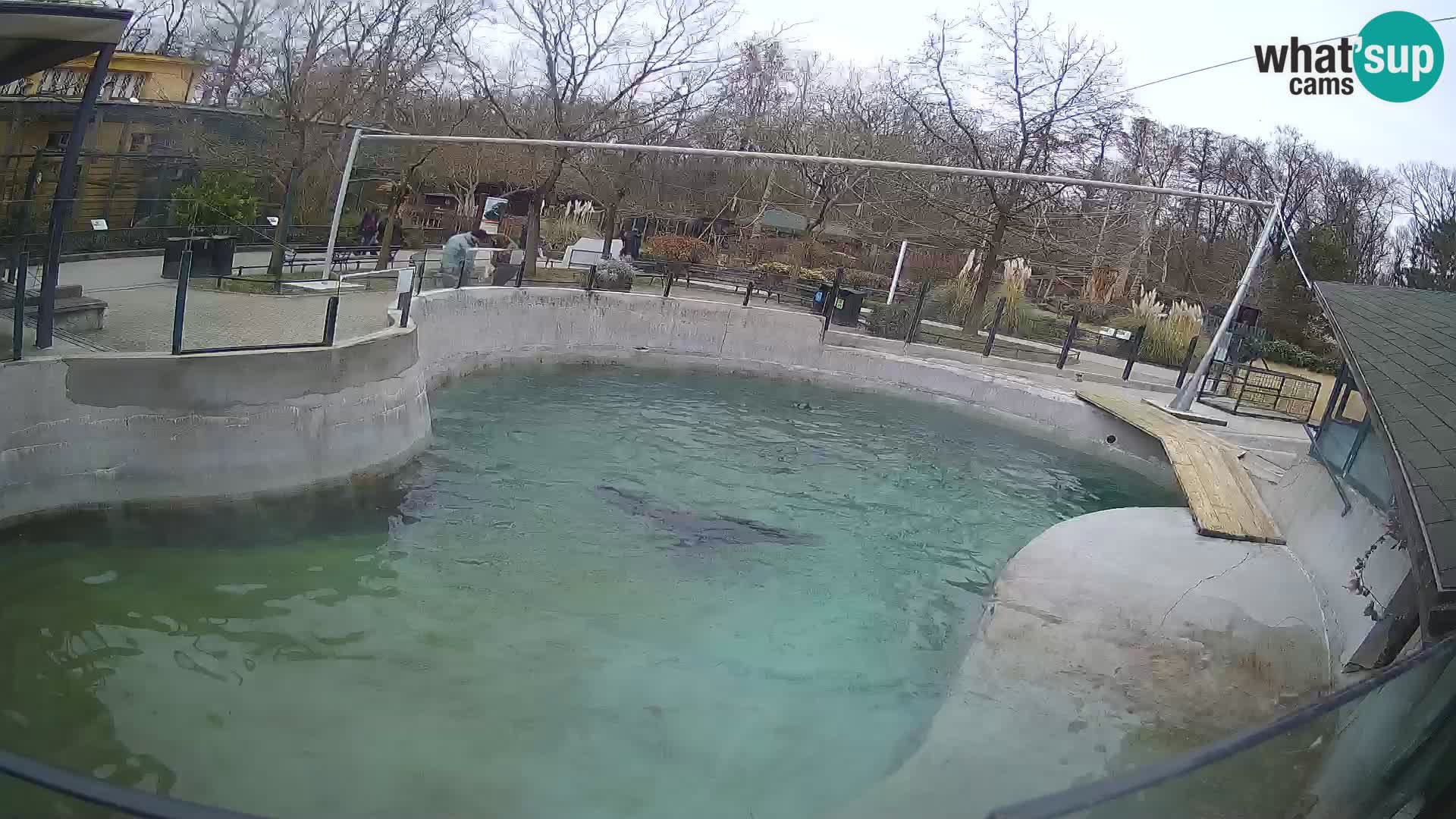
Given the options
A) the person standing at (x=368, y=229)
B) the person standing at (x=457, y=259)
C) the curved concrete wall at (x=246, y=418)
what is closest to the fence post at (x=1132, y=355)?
the curved concrete wall at (x=246, y=418)

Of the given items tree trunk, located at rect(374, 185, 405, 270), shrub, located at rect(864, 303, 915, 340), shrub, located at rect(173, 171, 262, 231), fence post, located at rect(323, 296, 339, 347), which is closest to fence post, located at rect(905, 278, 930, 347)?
shrub, located at rect(864, 303, 915, 340)

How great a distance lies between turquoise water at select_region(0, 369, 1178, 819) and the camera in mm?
6469

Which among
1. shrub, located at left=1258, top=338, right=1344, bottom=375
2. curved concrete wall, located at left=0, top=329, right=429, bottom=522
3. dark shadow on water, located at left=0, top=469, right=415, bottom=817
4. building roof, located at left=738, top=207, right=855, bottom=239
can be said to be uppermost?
building roof, located at left=738, top=207, right=855, bottom=239

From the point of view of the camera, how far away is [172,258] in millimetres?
14148

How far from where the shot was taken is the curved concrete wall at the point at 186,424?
878 cm

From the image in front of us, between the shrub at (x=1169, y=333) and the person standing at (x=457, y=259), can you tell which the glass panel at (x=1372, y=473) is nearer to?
the person standing at (x=457, y=259)

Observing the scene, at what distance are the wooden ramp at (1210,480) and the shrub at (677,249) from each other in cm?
1623

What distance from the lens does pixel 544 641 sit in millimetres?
8570

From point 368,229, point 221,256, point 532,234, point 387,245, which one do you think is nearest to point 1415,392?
point 221,256

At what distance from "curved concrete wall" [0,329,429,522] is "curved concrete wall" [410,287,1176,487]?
539 centimetres

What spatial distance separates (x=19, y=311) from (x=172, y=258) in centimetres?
569

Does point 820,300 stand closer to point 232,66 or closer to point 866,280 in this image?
point 866,280

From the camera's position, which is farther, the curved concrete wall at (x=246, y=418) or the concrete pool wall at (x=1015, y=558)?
the curved concrete wall at (x=246, y=418)

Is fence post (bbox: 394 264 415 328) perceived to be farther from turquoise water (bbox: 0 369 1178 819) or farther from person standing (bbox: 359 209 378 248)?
person standing (bbox: 359 209 378 248)
